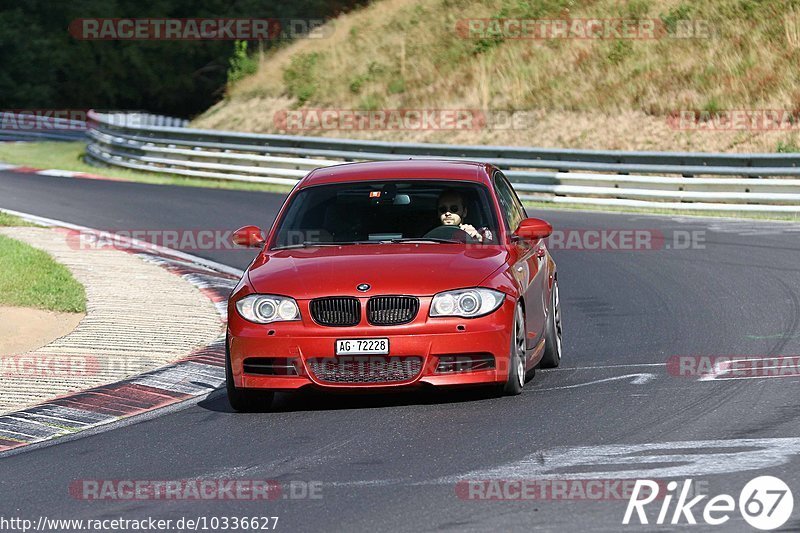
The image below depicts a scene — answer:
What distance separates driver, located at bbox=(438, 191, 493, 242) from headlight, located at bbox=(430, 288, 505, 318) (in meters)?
1.15

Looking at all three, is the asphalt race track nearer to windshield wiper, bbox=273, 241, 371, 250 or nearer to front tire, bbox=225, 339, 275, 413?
front tire, bbox=225, 339, 275, 413

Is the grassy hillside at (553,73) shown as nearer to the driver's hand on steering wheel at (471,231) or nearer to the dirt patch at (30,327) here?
the dirt patch at (30,327)

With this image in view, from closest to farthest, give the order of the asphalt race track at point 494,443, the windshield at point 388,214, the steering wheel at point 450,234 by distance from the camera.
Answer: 1. the asphalt race track at point 494,443
2. the steering wheel at point 450,234
3. the windshield at point 388,214

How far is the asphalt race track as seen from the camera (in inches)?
257

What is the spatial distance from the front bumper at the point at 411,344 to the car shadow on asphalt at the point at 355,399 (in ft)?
1.22


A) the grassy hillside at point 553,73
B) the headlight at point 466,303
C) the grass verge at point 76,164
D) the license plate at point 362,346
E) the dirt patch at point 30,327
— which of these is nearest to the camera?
the license plate at point 362,346

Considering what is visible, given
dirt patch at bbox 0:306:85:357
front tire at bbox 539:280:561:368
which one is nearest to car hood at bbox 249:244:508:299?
front tire at bbox 539:280:561:368

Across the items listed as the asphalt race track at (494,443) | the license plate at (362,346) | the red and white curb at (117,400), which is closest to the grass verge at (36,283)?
the red and white curb at (117,400)

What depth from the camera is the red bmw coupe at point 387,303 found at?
878 centimetres

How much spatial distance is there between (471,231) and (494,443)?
2502 mm

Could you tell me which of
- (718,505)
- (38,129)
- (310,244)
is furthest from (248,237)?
(38,129)

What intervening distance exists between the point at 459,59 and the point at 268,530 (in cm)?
3143

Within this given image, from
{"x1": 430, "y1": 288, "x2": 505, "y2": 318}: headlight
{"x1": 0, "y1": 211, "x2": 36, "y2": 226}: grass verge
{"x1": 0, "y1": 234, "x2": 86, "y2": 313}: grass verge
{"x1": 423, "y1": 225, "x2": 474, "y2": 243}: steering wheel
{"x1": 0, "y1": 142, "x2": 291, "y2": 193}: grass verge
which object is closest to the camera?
{"x1": 430, "y1": 288, "x2": 505, "y2": 318}: headlight

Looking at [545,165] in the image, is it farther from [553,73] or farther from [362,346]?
[362,346]
